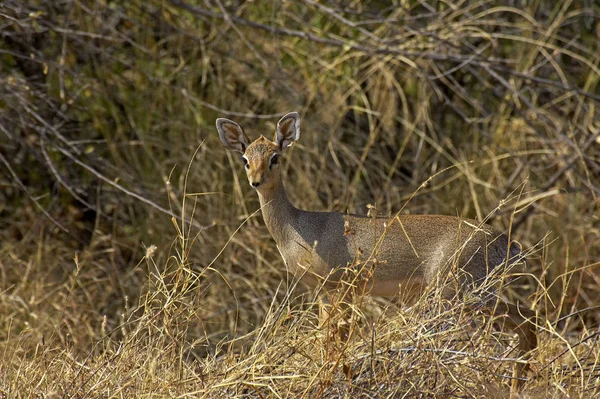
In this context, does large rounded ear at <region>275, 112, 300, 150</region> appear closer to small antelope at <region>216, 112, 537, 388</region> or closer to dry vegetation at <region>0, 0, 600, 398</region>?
small antelope at <region>216, 112, 537, 388</region>

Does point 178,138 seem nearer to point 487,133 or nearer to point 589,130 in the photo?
point 487,133

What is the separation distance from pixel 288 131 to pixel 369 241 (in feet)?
2.30

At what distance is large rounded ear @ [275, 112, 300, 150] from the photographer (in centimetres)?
479

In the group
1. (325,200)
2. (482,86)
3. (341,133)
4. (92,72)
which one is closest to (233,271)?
(325,200)

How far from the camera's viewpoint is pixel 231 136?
4.87 meters

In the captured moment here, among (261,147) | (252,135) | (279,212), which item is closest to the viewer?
(261,147)

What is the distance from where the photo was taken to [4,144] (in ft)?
21.9

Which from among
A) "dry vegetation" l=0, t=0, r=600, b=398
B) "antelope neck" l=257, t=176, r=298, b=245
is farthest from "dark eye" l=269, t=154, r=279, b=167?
"dry vegetation" l=0, t=0, r=600, b=398

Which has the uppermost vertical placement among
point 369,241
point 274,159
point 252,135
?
point 274,159

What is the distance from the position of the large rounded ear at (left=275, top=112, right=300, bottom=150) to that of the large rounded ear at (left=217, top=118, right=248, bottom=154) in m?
0.17

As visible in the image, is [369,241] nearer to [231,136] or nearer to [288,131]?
[288,131]

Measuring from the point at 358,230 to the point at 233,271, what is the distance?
2008 mm

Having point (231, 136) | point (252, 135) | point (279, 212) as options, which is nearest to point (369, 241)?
point (279, 212)

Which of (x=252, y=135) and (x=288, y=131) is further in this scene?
(x=252, y=135)
